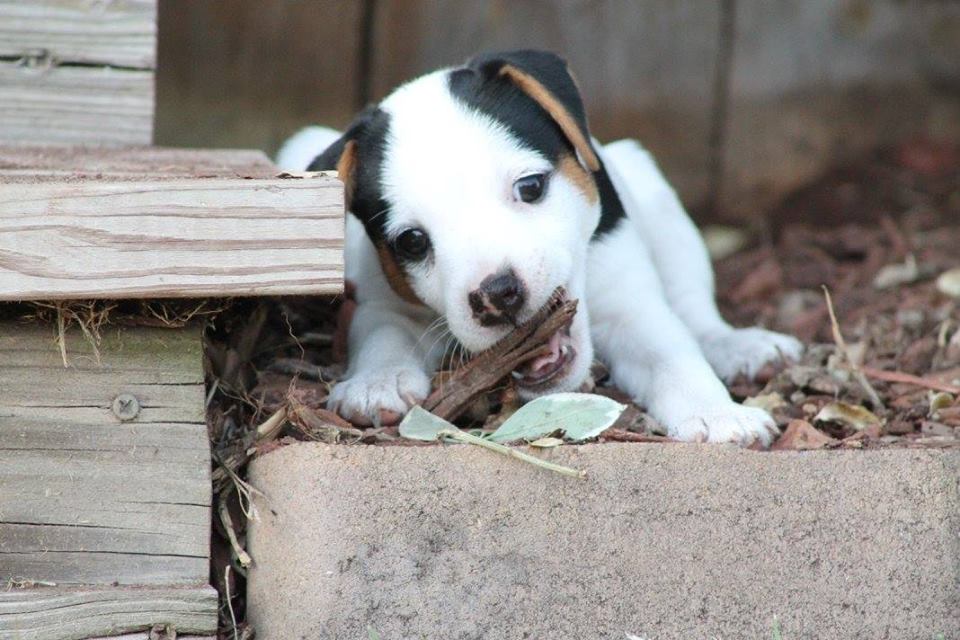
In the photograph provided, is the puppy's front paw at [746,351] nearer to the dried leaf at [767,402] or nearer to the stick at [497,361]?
the dried leaf at [767,402]

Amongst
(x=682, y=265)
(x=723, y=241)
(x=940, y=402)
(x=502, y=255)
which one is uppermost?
(x=502, y=255)

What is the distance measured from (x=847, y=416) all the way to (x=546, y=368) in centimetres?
88

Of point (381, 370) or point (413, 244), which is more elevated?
point (413, 244)

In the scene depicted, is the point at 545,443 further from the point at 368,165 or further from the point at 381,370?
the point at 368,165

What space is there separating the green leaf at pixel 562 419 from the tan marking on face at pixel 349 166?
1022 mm

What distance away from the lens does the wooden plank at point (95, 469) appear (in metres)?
3.06

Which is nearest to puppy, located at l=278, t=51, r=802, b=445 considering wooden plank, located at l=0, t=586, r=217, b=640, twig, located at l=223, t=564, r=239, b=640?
twig, located at l=223, t=564, r=239, b=640

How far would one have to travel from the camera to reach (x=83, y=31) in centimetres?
471

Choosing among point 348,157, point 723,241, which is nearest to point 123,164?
point 348,157

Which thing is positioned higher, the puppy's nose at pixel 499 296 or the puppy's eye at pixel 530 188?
the puppy's eye at pixel 530 188

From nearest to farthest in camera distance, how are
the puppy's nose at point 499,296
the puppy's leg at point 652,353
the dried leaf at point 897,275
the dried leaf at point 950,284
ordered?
the puppy's nose at point 499,296, the puppy's leg at point 652,353, the dried leaf at point 950,284, the dried leaf at point 897,275

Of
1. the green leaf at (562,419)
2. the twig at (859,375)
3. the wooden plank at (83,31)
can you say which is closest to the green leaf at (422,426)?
the green leaf at (562,419)

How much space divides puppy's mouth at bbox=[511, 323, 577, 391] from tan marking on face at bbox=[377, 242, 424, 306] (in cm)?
52

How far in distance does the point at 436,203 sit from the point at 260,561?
3.63 ft
